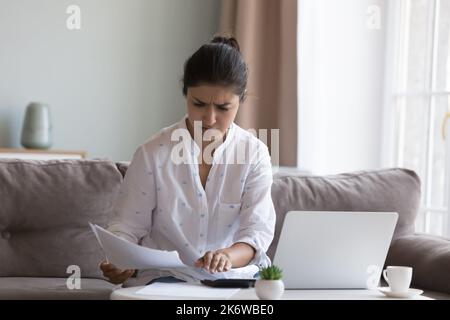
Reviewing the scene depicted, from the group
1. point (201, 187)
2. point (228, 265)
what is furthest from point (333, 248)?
point (201, 187)

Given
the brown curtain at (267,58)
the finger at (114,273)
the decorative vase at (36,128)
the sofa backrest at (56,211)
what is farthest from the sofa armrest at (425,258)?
the decorative vase at (36,128)

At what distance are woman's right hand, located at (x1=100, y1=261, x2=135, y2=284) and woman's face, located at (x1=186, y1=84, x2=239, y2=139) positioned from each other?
43 cm

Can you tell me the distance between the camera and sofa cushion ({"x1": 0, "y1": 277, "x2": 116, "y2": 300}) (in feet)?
7.83

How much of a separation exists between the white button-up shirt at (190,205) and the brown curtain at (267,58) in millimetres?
1941

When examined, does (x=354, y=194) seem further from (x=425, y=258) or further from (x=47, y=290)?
(x=47, y=290)

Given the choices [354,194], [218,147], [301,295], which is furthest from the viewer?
[354,194]

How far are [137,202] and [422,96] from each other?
218 cm

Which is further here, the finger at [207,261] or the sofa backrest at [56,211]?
the sofa backrest at [56,211]

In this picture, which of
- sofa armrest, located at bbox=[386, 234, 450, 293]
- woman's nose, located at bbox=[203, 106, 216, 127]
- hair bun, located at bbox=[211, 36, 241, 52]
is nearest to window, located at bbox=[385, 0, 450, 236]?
sofa armrest, located at bbox=[386, 234, 450, 293]

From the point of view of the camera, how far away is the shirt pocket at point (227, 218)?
6.98ft

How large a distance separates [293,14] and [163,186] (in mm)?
2184

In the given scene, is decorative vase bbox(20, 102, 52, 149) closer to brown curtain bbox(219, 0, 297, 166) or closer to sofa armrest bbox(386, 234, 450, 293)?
brown curtain bbox(219, 0, 297, 166)

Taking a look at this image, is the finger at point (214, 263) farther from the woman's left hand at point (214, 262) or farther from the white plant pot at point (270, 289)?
the white plant pot at point (270, 289)

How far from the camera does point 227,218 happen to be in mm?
2137
